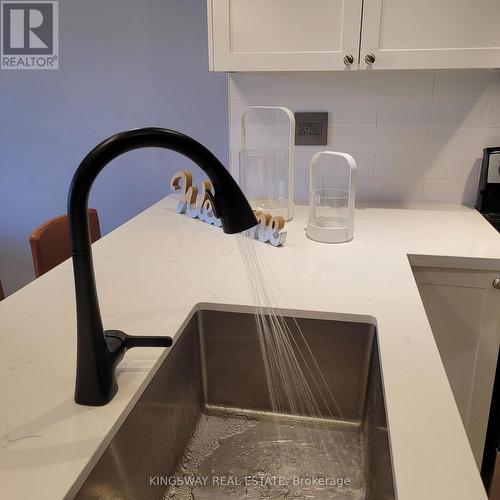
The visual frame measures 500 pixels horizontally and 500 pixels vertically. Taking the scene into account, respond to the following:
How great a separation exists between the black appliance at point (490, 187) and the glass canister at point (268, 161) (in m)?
0.70

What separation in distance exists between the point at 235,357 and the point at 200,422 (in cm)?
16

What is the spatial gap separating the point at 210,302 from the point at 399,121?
3.93 feet

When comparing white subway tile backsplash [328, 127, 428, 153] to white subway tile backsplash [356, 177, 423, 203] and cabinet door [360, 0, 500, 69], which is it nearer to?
white subway tile backsplash [356, 177, 423, 203]

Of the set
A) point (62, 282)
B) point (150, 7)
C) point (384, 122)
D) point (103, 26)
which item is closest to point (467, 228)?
point (384, 122)

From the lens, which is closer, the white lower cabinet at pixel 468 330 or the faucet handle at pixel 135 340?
the faucet handle at pixel 135 340

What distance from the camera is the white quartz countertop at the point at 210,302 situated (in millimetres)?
582

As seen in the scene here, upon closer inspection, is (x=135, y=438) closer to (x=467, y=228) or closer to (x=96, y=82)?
(x=467, y=228)

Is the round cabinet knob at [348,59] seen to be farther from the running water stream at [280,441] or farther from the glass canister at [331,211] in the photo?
the running water stream at [280,441]

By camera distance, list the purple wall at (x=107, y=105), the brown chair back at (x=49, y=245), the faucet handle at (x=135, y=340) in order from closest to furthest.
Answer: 1. the faucet handle at (x=135, y=340)
2. the brown chair back at (x=49, y=245)
3. the purple wall at (x=107, y=105)

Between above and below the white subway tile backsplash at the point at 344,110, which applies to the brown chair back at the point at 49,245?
below

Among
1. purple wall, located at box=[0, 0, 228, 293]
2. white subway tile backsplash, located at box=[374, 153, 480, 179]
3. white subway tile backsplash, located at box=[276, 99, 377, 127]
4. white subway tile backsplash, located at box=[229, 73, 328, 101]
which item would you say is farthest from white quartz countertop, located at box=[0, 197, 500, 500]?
purple wall, located at box=[0, 0, 228, 293]

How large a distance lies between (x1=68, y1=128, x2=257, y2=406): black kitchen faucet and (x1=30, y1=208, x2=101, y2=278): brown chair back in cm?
85

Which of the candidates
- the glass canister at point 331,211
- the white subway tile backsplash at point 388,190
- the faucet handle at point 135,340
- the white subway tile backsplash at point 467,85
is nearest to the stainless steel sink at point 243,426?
the faucet handle at point 135,340

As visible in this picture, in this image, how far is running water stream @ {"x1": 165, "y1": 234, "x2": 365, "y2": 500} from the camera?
0.87 m
